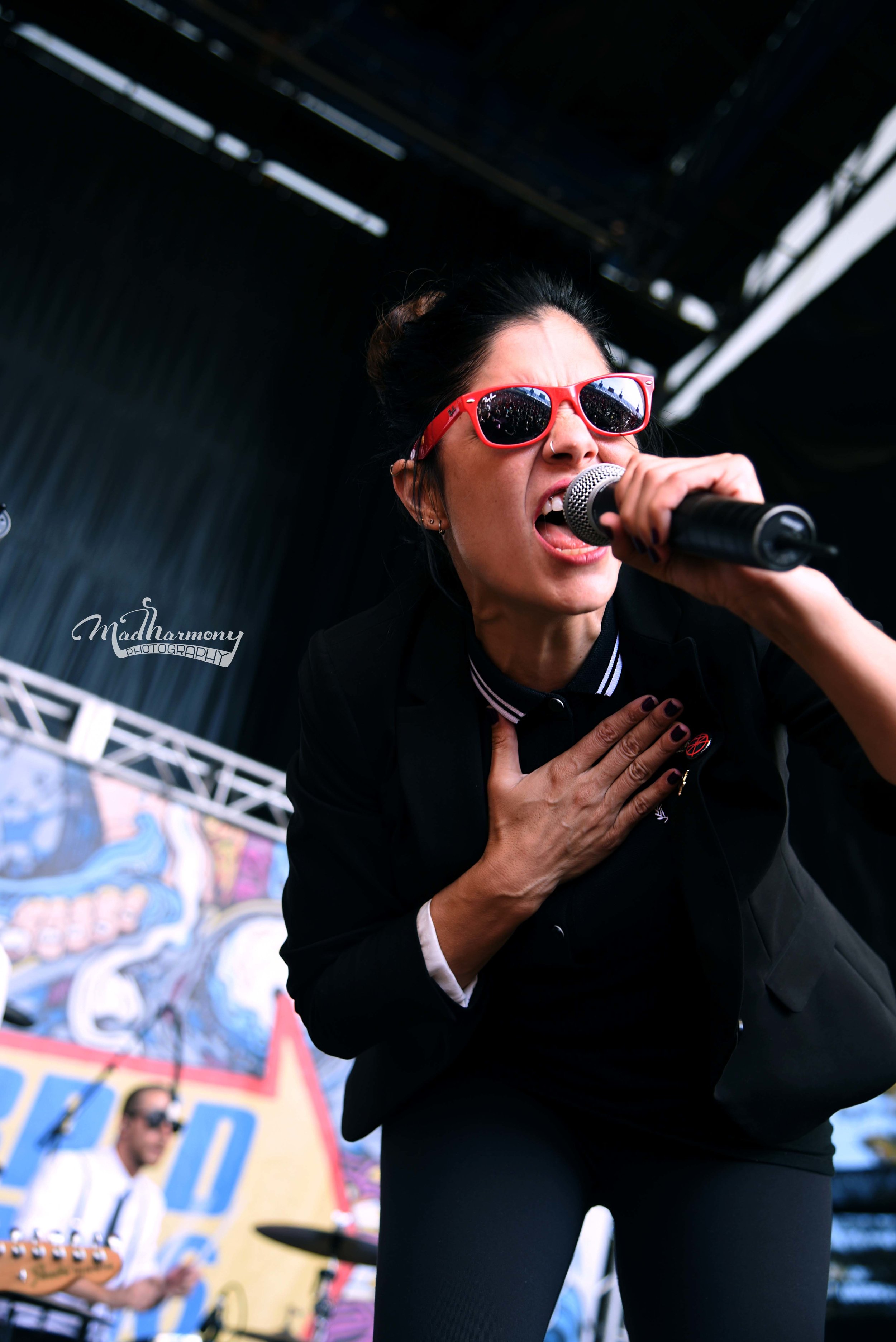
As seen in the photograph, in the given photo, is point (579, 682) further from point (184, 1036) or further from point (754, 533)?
point (184, 1036)

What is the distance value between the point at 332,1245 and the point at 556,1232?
2.90 metres

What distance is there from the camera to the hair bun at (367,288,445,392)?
4.71 feet

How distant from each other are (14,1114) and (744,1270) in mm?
3298

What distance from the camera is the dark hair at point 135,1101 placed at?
12.1 feet

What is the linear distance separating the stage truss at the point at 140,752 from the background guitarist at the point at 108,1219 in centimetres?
124

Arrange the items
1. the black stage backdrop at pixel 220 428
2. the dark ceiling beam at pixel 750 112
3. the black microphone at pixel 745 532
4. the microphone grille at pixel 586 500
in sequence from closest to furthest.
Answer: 1. the black microphone at pixel 745 532
2. the microphone grille at pixel 586 500
3. the black stage backdrop at pixel 220 428
4. the dark ceiling beam at pixel 750 112

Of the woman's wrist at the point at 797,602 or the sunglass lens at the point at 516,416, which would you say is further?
the sunglass lens at the point at 516,416

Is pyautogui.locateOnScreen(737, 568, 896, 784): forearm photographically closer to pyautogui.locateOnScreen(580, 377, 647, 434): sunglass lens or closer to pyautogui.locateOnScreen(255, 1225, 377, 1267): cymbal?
pyautogui.locateOnScreen(580, 377, 647, 434): sunglass lens

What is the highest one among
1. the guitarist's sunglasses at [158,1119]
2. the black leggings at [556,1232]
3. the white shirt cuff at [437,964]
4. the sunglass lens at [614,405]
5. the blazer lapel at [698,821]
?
the sunglass lens at [614,405]

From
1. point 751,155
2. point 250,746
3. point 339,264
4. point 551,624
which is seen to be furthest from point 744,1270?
point 751,155

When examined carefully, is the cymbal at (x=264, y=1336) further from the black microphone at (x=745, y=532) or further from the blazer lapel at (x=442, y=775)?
the black microphone at (x=745, y=532)

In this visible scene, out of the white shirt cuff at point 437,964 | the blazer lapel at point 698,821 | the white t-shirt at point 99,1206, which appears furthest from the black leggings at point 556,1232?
the white t-shirt at point 99,1206

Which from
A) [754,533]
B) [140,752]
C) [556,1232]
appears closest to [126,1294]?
[140,752]

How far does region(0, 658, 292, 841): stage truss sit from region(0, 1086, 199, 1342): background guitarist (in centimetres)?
124
